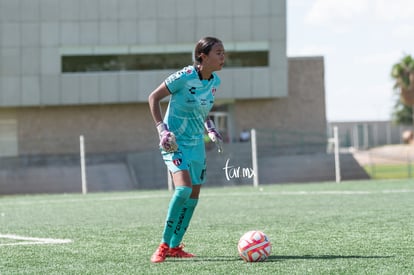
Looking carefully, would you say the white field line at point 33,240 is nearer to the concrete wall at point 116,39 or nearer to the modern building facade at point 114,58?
the modern building facade at point 114,58

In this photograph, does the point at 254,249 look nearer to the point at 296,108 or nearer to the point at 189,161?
the point at 189,161

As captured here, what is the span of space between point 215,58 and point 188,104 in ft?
1.59

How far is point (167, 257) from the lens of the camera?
8172mm

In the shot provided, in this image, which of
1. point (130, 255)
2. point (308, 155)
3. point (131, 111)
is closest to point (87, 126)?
point (131, 111)

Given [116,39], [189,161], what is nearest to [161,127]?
[189,161]

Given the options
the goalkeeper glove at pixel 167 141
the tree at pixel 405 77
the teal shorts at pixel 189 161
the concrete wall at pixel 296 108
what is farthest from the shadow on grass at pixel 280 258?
the tree at pixel 405 77

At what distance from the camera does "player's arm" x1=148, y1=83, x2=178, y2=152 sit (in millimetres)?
7918

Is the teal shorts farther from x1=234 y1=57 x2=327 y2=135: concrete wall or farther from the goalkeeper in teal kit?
x1=234 y1=57 x2=327 y2=135: concrete wall

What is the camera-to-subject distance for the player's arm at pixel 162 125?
7.92 m

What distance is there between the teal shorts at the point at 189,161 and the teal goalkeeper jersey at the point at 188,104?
65 millimetres

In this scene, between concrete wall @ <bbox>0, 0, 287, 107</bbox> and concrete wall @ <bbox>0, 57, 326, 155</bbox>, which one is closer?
concrete wall @ <bbox>0, 0, 287, 107</bbox>

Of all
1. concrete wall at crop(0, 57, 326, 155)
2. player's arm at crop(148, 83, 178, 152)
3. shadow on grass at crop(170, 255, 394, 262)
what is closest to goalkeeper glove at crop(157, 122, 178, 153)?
player's arm at crop(148, 83, 178, 152)

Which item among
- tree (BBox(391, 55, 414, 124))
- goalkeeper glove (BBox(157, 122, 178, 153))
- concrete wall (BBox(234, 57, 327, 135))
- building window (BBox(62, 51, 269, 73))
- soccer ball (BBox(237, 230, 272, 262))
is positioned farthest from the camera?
tree (BBox(391, 55, 414, 124))

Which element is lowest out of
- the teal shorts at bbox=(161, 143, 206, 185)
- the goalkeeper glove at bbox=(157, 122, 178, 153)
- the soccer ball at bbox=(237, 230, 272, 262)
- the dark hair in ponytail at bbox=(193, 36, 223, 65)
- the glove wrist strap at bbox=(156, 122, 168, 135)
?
the soccer ball at bbox=(237, 230, 272, 262)
